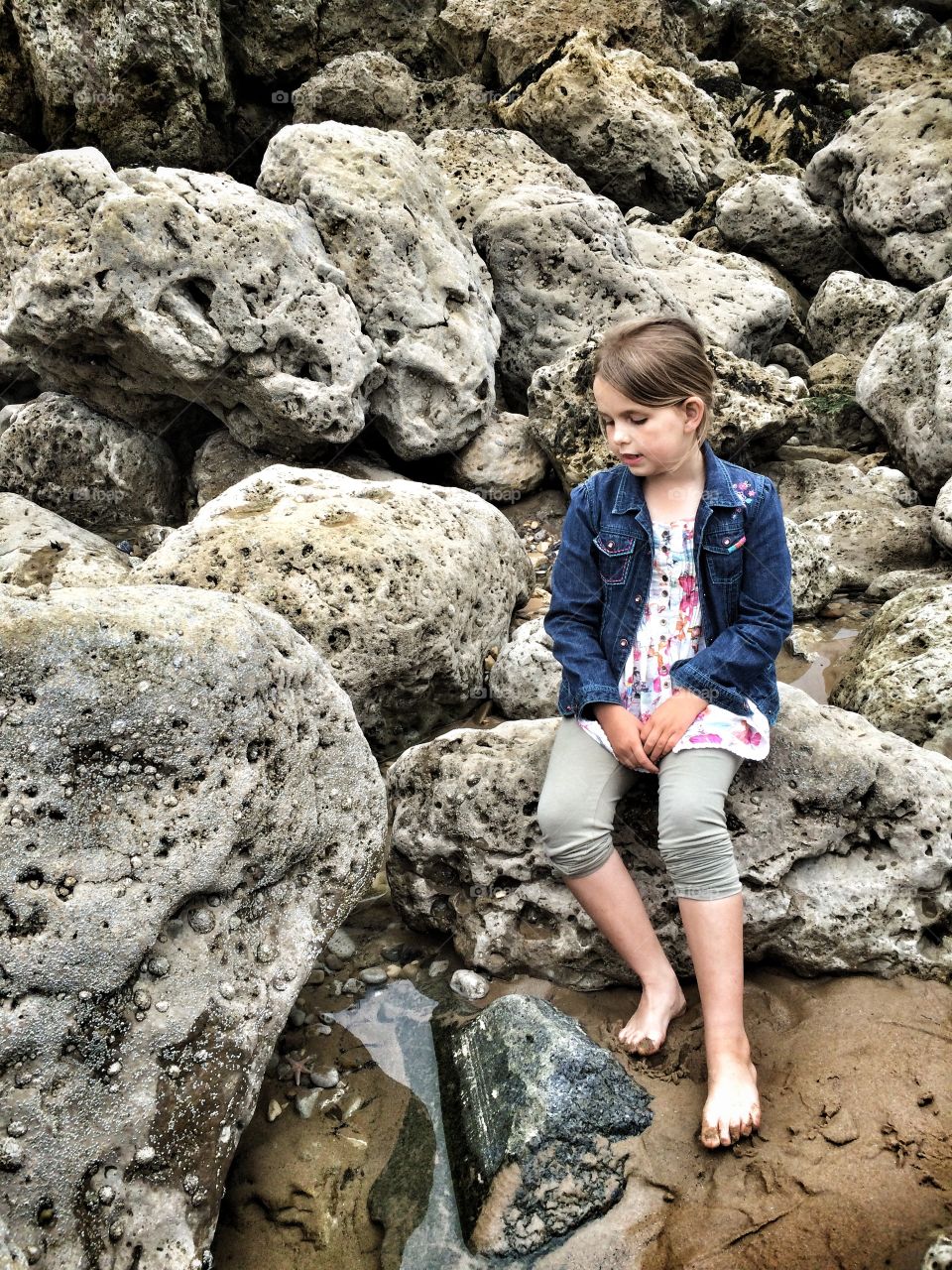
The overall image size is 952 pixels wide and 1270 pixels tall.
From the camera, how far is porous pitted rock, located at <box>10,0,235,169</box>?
912 cm

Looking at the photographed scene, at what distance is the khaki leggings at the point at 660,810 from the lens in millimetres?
2449

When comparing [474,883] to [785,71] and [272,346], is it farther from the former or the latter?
[785,71]

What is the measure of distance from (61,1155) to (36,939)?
0.43 metres

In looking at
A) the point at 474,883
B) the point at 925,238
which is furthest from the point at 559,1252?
the point at 925,238

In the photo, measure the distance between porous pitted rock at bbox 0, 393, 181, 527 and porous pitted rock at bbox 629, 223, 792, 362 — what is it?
13.4ft

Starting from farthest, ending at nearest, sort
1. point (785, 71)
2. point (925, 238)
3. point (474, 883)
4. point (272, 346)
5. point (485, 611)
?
point (785, 71) → point (925, 238) → point (272, 346) → point (485, 611) → point (474, 883)

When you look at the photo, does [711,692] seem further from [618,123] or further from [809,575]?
[618,123]

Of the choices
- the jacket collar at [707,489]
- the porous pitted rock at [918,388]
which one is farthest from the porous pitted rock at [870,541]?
the jacket collar at [707,489]

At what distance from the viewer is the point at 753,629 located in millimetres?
2605

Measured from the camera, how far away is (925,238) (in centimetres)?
809

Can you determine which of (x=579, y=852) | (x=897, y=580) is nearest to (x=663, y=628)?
(x=579, y=852)

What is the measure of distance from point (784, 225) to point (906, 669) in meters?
6.53

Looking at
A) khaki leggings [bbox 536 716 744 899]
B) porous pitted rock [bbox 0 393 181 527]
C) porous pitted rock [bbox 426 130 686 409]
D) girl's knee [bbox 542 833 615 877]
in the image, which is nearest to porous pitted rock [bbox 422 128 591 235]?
porous pitted rock [bbox 426 130 686 409]

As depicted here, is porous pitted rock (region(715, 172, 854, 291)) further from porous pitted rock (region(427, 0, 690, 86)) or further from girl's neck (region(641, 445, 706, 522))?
girl's neck (region(641, 445, 706, 522))
